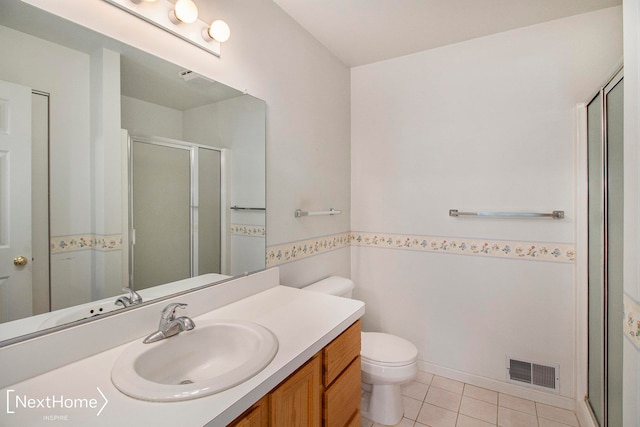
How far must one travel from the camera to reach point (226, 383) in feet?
2.42

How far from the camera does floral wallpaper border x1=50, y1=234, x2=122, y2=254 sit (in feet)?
2.89

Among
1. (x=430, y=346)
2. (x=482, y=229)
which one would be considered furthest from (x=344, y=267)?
(x=482, y=229)

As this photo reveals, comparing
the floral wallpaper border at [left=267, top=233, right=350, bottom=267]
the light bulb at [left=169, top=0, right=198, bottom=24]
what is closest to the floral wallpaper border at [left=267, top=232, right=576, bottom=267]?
the floral wallpaper border at [left=267, top=233, right=350, bottom=267]

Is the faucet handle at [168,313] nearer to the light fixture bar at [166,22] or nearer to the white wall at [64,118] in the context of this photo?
the white wall at [64,118]

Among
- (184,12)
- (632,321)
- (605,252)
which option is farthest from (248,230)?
(605,252)

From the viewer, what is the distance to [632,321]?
2.95 feet

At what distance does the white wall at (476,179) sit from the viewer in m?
1.77

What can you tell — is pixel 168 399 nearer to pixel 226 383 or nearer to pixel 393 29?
pixel 226 383

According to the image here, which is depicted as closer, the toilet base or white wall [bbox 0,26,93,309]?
white wall [bbox 0,26,93,309]

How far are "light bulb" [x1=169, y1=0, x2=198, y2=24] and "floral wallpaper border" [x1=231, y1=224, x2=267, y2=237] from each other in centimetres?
86

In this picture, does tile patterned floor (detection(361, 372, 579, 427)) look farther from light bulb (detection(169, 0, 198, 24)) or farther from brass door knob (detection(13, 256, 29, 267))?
light bulb (detection(169, 0, 198, 24))

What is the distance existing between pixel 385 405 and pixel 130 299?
1.46m

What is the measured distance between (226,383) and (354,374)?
741 millimetres

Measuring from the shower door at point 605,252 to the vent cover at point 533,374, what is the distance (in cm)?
18
